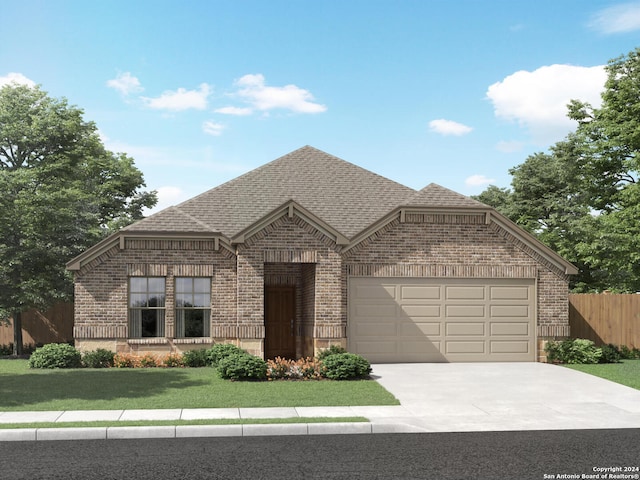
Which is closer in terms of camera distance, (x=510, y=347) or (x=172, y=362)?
(x=172, y=362)

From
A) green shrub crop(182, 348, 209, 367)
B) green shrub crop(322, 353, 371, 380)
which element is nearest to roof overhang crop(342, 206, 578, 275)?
green shrub crop(322, 353, 371, 380)

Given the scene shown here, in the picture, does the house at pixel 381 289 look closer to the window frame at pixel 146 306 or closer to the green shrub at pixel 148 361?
the window frame at pixel 146 306

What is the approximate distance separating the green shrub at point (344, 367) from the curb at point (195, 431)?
5.49 meters

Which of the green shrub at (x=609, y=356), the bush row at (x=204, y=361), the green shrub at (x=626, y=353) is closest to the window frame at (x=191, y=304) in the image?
the bush row at (x=204, y=361)

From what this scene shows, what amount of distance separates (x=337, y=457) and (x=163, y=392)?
21.8 feet

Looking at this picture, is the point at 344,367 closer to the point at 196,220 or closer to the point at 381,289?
the point at 381,289

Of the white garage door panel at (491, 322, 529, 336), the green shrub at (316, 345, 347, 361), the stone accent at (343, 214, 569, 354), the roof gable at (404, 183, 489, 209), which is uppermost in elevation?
the roof gable at (404, 183, 489, 209)

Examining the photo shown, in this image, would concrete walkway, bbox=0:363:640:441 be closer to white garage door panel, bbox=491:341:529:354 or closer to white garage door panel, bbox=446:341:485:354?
white garage door panel, bbox=446:341:485:354

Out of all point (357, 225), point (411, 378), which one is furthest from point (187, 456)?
point (357, 225)

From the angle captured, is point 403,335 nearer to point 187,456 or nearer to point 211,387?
point 211,387

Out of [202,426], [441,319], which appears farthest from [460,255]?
[202,426]

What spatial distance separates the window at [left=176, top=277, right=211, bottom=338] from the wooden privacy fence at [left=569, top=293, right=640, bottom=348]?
12.7m

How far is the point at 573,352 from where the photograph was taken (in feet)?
71.1

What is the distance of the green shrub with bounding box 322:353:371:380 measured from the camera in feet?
56.0
